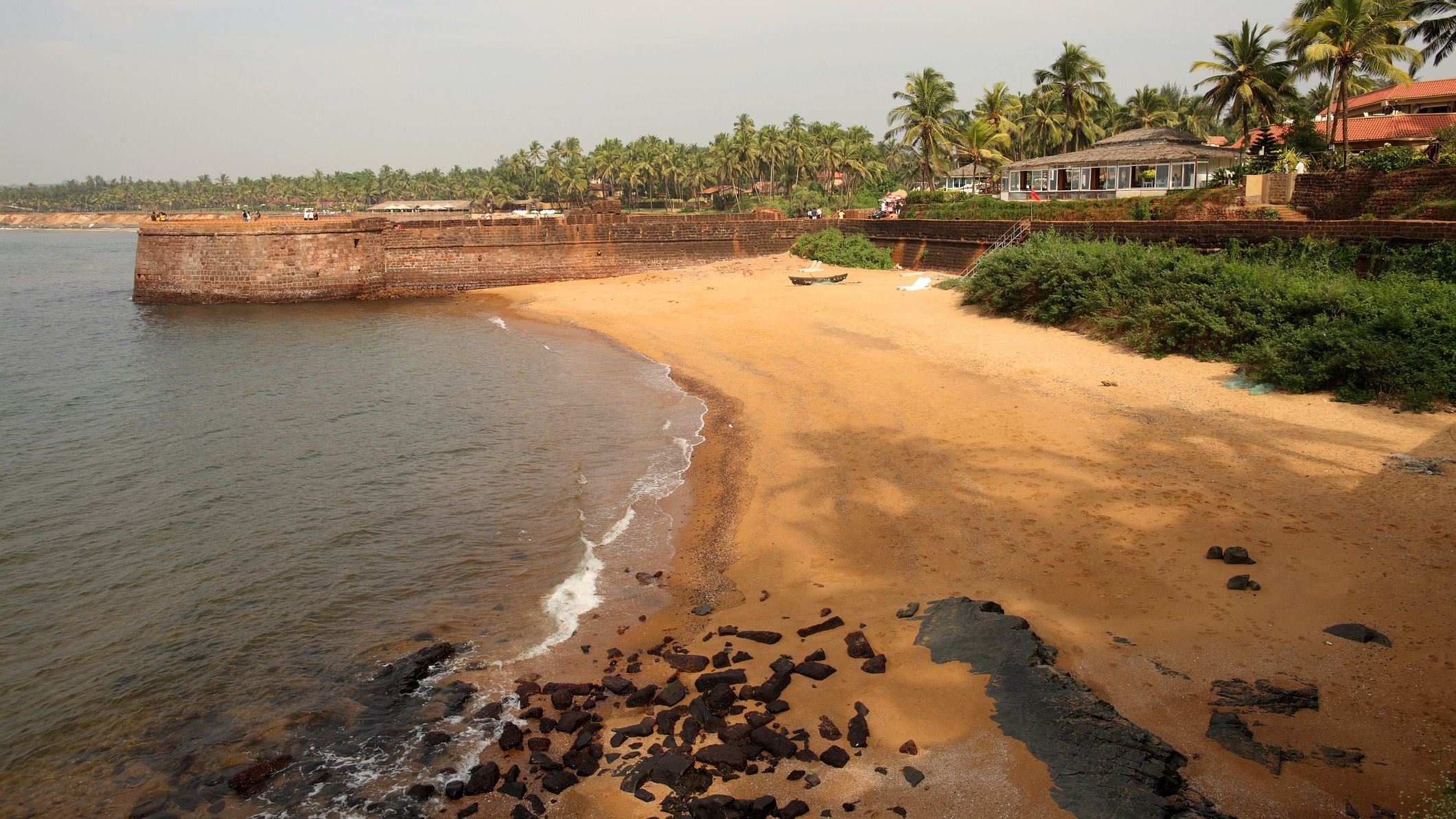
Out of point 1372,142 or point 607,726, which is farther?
point 1372,142

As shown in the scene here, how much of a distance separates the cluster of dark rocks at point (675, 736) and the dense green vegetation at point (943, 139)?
76.6 ft

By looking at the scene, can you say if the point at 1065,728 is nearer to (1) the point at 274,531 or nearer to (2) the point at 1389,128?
(1) the point at 274,531

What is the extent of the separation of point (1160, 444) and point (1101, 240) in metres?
14.8

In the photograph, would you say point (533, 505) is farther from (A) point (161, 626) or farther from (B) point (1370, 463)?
(B) point (1370, 463)

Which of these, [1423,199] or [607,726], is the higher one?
[1423,199]

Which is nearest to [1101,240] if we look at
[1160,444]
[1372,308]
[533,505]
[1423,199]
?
[1423,199]

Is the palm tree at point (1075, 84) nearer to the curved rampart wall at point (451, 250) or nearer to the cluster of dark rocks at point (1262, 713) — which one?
the curved rampart wall at point (451, 250)

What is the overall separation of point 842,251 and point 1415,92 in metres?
24.8

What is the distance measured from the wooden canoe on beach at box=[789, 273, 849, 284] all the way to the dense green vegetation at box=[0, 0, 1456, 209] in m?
13.3

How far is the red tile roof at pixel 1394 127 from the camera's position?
108 feet

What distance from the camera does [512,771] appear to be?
21.3 ft

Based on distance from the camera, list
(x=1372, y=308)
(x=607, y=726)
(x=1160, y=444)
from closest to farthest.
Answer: (x=607, y=726) < (x=1160, y=444) < (x=1372, y=308)

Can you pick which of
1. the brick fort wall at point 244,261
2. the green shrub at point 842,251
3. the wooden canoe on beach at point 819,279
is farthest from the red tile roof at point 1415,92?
the brick fort wall at point 244,261

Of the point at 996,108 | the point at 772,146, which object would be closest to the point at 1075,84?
the point at 996,108
